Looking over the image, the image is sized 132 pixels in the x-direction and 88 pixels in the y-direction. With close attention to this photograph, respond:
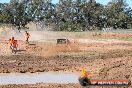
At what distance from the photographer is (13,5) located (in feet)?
347

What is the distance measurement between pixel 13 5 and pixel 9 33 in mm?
40321

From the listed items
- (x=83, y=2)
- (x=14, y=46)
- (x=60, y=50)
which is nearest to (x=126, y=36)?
(x=60, y=50)

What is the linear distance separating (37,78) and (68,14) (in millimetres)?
91550

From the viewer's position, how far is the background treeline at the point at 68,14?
344 feet

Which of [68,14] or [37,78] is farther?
[68,14]

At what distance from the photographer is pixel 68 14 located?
109m

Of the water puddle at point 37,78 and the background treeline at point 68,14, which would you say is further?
the background treeline at point 68,14

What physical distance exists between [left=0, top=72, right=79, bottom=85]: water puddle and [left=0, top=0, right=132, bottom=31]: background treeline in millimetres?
82984

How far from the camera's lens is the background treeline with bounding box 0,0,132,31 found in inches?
4134

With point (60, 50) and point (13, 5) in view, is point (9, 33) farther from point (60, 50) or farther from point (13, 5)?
point (13, 5)

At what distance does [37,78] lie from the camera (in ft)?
60.6

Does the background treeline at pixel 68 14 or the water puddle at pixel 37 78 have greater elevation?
the background treeline at pixel 68 14

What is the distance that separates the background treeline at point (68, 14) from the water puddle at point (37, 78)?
82984 mm

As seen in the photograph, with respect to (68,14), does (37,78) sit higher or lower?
lower
